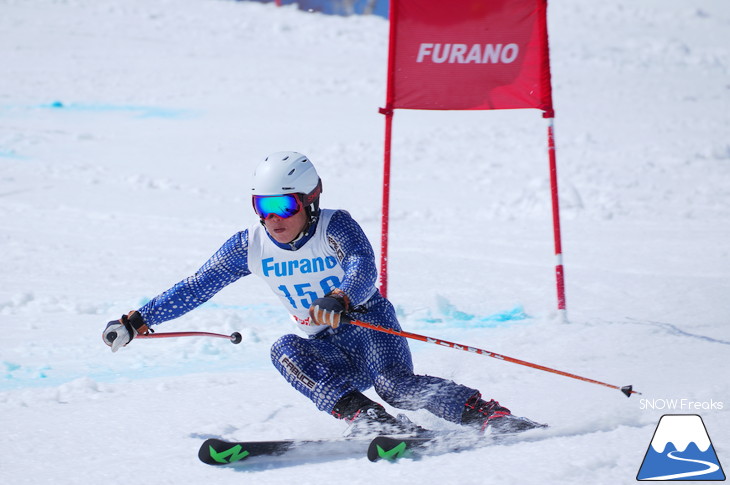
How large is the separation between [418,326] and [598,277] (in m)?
2.07

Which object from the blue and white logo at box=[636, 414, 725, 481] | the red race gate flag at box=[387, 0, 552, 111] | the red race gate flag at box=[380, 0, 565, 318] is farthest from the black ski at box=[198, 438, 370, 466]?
the red race gate flag at box=[387, 0, 552, 111]

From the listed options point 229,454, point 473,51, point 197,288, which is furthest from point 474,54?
point 229,454

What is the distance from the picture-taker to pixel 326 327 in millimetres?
3824

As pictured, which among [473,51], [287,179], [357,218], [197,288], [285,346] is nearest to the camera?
[287,179]

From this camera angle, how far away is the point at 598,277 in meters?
6.89

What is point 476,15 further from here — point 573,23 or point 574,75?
point 573,23

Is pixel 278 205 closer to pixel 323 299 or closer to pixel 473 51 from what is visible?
pixel 323 299

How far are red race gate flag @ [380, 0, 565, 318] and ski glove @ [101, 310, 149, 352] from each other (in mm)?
2260

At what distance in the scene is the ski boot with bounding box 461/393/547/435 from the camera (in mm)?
3369

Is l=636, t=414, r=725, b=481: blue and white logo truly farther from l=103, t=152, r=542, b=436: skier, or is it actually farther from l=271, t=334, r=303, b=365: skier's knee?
l=271, t=334, r=303, b=365: skier's knee

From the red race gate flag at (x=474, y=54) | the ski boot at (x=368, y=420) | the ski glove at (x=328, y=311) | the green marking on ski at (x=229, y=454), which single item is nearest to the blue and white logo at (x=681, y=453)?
the ski boot at (x=368, y=420)

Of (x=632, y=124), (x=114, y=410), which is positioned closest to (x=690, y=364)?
(x=114, y=410)

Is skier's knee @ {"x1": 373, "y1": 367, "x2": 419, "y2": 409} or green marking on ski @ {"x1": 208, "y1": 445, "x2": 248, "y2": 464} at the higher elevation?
skier's knee @ {"x1": 373, "y1": 367, "x2": 419, "y2": 409}

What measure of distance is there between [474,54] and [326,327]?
8.68 ft
